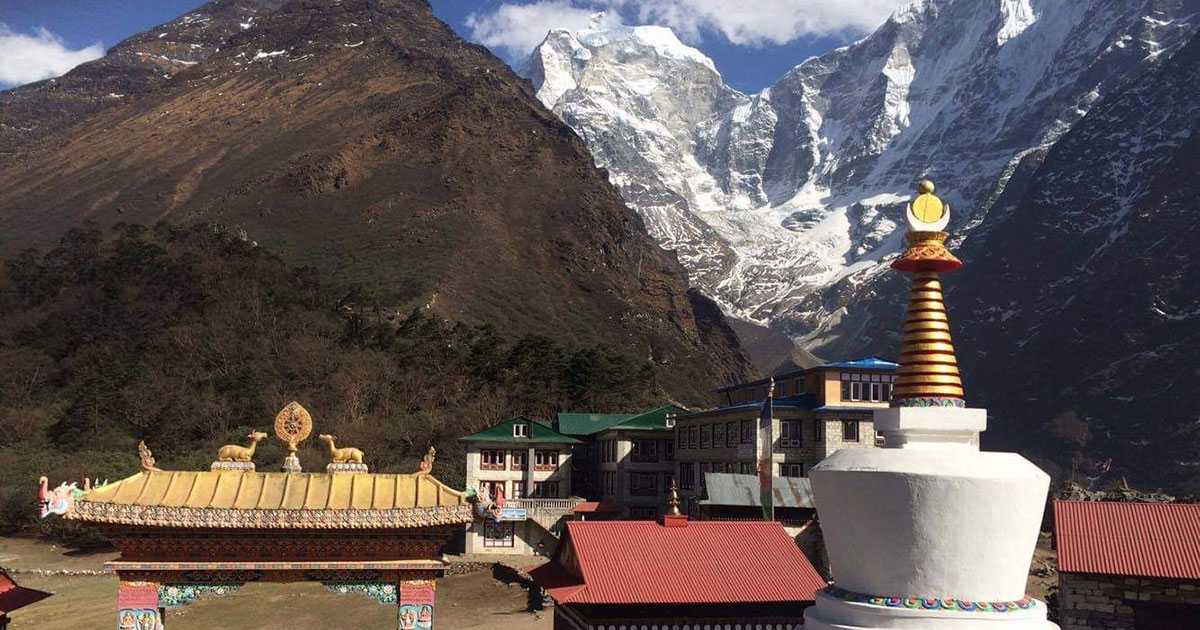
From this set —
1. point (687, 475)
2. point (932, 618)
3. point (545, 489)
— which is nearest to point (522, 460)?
point (545, 489)

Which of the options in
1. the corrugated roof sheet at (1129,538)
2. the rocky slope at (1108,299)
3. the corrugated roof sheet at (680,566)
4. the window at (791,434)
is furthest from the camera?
the rocky slope at (1108,299)

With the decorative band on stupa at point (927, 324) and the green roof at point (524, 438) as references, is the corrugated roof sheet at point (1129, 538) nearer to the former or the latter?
the decorative band on stupa at point (927, 324)

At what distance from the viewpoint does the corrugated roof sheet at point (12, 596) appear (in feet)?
69.2

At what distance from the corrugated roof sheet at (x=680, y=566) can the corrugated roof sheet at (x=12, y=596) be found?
9960mm

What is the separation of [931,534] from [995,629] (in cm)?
136

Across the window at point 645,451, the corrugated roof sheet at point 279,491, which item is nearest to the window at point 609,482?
the window at point 645,451

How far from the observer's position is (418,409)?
7794 centimetres

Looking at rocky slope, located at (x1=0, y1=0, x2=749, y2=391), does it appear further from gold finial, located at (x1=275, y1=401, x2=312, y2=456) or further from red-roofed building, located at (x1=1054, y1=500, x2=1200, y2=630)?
gold finial, located at (x1=275, y1=401, x2=312, y2=456)

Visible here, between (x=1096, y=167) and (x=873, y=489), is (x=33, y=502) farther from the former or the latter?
(x=1096, y=167)

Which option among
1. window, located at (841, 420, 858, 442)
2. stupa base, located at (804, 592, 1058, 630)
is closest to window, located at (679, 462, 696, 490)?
window, located at (841, 420, 858, 442)

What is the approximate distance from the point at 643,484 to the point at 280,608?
24459mm

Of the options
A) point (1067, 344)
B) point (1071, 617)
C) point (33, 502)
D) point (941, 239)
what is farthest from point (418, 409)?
point (1067, 344)

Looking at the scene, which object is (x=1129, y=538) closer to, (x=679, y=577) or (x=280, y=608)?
(x=679, y=577)

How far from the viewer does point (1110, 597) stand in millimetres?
24203
